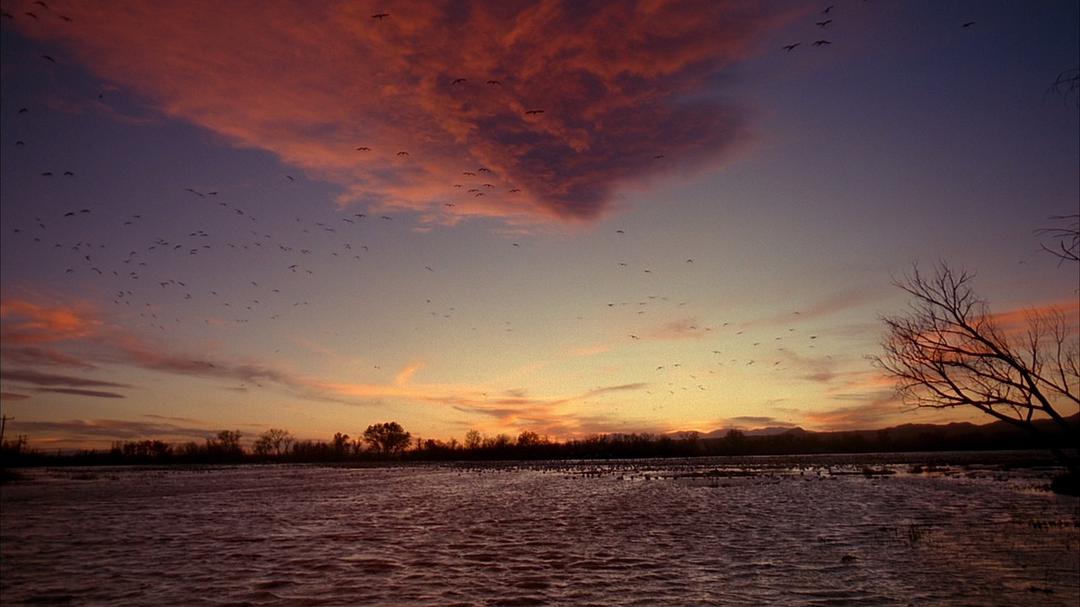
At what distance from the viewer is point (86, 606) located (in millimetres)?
16391

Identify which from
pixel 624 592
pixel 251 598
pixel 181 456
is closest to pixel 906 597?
pixel 624 592

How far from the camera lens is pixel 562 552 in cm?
2383

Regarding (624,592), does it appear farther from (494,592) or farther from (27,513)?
(27,513)

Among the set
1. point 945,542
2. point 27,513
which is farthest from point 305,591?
point 27,513

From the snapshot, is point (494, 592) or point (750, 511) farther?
point (750, 511)

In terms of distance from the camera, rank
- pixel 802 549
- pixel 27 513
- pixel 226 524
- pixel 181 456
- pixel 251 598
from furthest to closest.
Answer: pixel 181 456
pixel 27 513
pixel 226 524
pixel 802 549
pixel 251 598

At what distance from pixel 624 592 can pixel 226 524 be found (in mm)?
25817

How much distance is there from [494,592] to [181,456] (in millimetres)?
209038

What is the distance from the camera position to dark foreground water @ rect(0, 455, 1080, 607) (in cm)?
1695

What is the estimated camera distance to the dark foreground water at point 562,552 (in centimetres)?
1695

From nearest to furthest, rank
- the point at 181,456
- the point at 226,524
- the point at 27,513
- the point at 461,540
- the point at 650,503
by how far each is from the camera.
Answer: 1. the point at 461,540
2. the point at 226,524
3. the point at 27,513
4. the point at 650,503
5. the point at 181,456

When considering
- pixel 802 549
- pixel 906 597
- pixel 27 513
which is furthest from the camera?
pixel 27 513

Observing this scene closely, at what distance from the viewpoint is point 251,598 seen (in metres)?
17.0

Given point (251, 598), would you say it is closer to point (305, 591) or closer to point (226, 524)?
point (305, 591)
